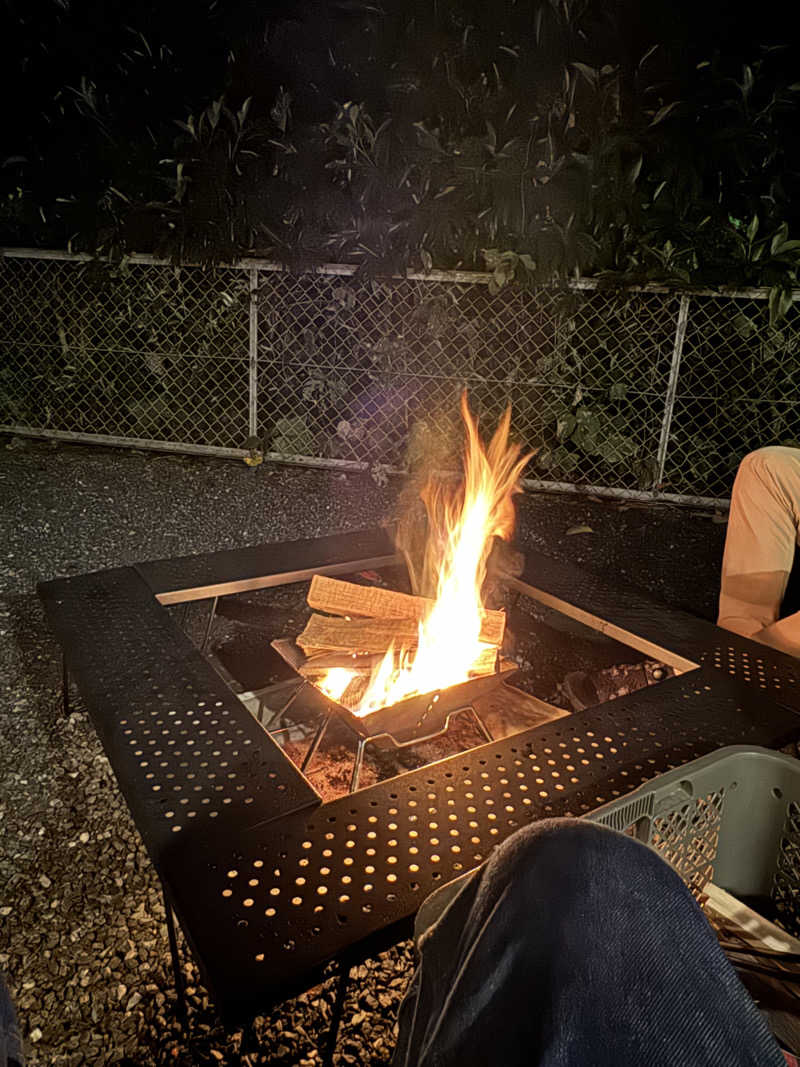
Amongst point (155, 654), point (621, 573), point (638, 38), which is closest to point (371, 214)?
point (638, 38)

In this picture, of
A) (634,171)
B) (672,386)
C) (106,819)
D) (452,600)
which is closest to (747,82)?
(634,171)

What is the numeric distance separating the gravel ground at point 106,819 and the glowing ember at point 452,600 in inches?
21.4

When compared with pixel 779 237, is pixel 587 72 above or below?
above

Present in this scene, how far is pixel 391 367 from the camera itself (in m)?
5.88

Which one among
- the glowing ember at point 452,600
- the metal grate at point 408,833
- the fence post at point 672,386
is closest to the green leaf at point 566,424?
the fence post at point 672,386

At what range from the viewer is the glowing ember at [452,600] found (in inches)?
88.3

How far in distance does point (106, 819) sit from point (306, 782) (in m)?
0.88

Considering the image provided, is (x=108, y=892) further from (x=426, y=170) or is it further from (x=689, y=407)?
(x=426, y=170)

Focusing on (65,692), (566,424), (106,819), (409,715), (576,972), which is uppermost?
(566,424)

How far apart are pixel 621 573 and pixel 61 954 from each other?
10.9 feet

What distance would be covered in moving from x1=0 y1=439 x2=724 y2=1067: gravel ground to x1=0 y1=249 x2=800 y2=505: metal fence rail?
988 millimetres

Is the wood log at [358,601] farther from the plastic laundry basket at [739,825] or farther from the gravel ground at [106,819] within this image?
the plastic laundry basket at [739,825]

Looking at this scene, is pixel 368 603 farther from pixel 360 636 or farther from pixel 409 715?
pixel 409 715

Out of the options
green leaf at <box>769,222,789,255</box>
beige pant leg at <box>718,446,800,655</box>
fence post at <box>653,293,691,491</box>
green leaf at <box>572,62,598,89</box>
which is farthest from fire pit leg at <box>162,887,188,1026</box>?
green leaf at <box>572,62,598,89</box>
